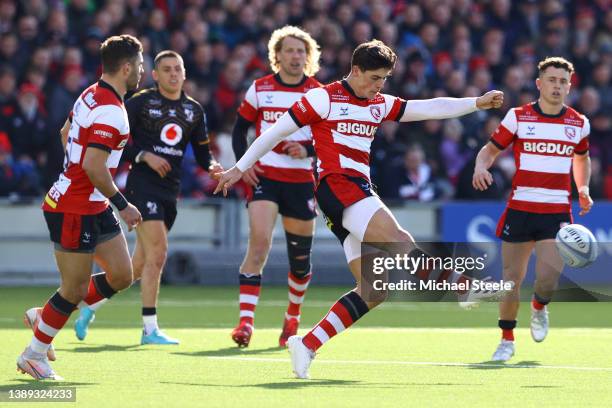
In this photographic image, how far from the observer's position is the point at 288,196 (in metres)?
11.8

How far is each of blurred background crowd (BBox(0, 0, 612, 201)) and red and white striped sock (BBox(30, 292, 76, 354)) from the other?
29.7 ft

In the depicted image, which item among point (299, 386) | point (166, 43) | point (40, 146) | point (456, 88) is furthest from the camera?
point (456, 88)

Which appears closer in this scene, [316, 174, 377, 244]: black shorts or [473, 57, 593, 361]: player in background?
[316, 174, 377, 244]: black shorts

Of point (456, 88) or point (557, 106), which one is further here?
point (456, 88)

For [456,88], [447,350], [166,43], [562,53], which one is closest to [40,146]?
[166,43]

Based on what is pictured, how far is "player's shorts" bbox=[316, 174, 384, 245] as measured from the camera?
882cm

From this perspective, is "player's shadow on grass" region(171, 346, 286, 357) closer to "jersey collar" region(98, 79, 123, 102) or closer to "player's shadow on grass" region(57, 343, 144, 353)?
"player's shadow on grass" region(57, 343, 144, 353)

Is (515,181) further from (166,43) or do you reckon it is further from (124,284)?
(166,43)

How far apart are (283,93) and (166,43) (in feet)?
27.4

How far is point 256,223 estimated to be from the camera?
11617 mm

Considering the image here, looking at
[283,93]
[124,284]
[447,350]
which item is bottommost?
[447,350]

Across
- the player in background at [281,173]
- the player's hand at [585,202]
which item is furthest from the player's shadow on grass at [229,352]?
the player's hand at [585,202]

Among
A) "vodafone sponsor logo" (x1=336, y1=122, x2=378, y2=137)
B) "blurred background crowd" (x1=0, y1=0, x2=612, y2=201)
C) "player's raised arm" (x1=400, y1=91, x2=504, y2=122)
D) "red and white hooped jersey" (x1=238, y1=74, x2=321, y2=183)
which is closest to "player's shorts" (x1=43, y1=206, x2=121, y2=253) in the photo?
"vodafone sponsor logo" (x1=336, y1=122, x2=378, y2=137)

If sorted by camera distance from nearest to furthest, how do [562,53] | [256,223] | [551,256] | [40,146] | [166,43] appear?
[551,256] < [256,223] < [40,146] < [166,43] < [562,53]
